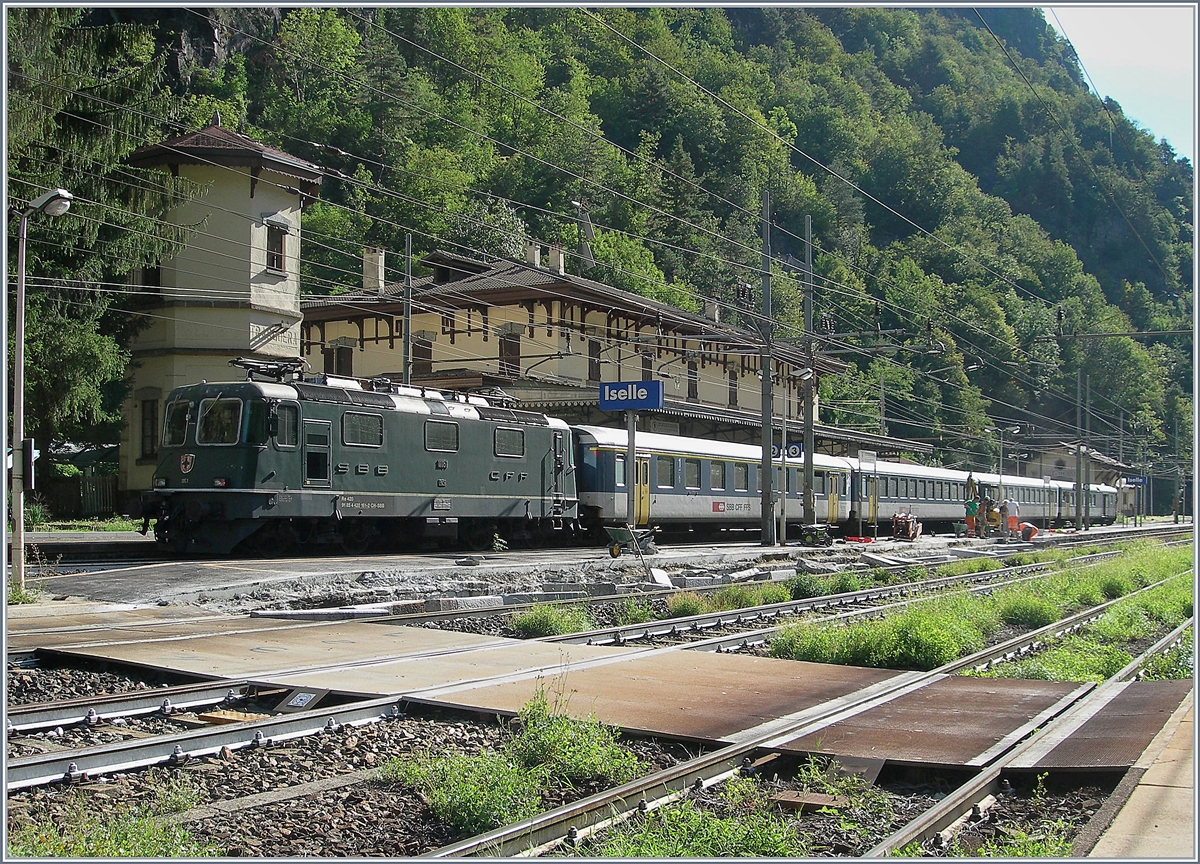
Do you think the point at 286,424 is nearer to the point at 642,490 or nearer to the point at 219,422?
the point at 219,422

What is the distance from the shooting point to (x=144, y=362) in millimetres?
38625

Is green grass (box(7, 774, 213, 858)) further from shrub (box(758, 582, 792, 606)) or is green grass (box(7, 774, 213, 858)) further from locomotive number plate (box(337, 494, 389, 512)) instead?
locomotive number plate (box(337, 494, 389, 512))

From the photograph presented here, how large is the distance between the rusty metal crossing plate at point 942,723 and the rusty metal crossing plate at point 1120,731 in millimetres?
432

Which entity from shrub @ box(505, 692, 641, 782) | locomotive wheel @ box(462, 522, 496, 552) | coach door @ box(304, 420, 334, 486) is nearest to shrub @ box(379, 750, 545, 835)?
shrub @ box(505, 692, 641, 782)

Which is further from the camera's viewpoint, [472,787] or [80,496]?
[80,496]

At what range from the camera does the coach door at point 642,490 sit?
3048 cm

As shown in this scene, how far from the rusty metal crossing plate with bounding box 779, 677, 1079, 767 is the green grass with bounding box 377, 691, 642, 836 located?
4.29 ft

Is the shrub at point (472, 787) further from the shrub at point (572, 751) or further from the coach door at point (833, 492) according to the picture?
the coach door at point (833, 492)

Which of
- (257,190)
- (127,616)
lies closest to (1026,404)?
(257,190)

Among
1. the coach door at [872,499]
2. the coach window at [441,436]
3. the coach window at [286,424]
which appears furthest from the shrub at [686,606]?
the coach door at [872,499]

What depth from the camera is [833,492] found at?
4044 cm

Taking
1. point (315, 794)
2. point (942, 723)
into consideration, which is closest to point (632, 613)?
point (942, 723)

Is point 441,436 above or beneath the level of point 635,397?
beneath

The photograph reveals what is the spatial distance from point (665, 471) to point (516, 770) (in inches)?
1007
